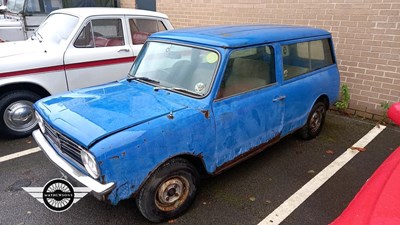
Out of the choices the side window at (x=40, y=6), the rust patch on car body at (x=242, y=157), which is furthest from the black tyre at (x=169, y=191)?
the side window at (x=40, y=6)

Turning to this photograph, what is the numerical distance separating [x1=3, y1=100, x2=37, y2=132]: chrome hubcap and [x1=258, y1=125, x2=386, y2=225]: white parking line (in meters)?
3.75

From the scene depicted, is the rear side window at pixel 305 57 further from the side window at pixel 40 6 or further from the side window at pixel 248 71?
the side window at pixel 40 6

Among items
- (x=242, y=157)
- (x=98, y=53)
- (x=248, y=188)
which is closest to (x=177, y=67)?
(x=242, y=157)

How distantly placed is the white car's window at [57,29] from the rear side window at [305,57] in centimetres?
334

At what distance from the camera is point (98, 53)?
4.95 m

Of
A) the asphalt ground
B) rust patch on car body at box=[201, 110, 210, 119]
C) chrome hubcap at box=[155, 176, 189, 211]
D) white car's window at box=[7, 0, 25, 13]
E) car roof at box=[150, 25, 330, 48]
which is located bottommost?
the asphalt ground

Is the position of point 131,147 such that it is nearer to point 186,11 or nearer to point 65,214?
point 65,214

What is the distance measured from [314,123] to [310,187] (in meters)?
1.43

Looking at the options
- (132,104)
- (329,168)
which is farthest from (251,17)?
(132,104)

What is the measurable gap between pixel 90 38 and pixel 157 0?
199 inches

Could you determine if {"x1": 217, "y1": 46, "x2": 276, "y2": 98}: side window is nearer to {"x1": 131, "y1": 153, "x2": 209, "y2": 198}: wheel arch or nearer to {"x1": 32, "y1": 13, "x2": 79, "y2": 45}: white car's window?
{"x1": 131, "y1": 153, "x2": 209, "y2": 198}: wheel arch

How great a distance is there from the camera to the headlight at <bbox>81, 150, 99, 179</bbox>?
2273 millimetres

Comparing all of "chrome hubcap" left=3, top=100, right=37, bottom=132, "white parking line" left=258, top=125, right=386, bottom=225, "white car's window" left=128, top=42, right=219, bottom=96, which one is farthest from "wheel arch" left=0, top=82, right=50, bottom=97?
"white parking line" left=258, top=125, right=386, bottom=225

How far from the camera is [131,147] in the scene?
232cm
